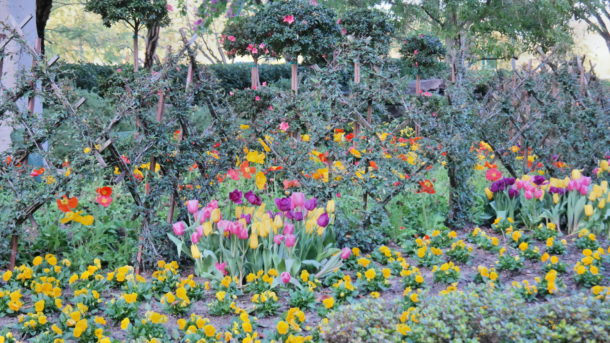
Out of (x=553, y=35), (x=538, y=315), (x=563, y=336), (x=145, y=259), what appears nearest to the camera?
(x=563, y=336)

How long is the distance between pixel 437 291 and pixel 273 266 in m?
0.99

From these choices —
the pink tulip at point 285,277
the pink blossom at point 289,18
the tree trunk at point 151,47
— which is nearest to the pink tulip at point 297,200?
the pink tulip at point 285,277

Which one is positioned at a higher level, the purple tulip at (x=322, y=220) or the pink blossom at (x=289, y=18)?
the pink blossom at (x=289, y=18)

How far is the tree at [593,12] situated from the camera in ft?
60.8

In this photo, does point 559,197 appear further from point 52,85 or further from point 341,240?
point 52,85

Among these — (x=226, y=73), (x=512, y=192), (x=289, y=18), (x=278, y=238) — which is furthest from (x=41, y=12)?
(x=226, y=73)

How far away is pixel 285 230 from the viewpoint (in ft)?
11.5

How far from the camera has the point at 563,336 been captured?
87.0 inches

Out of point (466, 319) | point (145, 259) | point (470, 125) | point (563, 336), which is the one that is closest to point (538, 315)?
point (563, 336)

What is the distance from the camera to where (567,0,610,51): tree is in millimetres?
18547

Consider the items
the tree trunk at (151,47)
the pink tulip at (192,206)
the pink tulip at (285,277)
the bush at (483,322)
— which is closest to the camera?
the bush at (483,322)

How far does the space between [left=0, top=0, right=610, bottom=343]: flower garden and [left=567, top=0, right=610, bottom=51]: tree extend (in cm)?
1396

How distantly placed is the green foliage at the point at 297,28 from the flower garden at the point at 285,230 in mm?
2177

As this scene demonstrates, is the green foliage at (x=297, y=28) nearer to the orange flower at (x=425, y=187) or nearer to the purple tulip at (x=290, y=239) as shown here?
the orange flower at (x=425, y=187)
